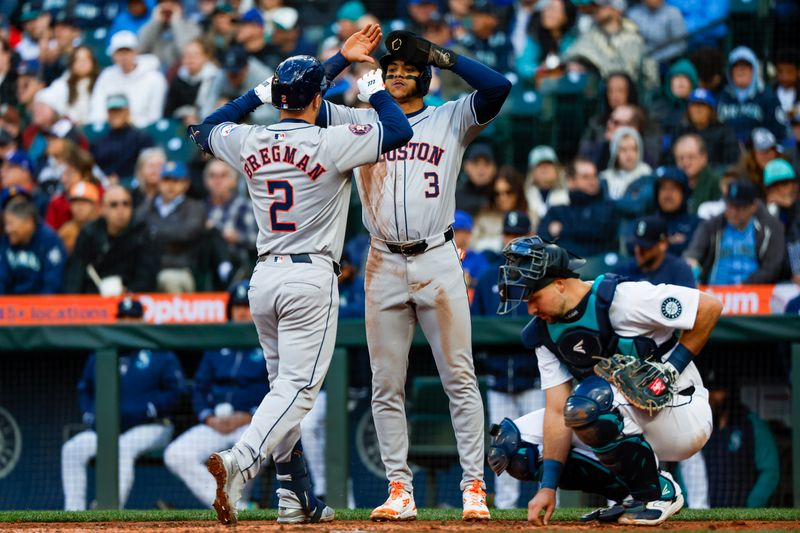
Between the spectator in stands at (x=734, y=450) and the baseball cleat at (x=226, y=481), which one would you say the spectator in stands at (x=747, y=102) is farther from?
the baseball cleat at (x=226, y=481)

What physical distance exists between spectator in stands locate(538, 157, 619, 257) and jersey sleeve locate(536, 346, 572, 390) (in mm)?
3512

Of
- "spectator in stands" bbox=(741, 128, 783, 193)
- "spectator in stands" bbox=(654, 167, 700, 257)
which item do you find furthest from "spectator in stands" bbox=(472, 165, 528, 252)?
"spectator in stands" bbox=(741, 128, 783, 193)

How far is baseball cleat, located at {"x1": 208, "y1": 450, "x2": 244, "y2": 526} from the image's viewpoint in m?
3.90

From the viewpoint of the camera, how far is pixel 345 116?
4.79m

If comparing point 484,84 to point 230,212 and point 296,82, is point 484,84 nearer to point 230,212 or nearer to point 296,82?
point 296,82

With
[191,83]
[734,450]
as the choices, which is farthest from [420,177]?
[191,83]

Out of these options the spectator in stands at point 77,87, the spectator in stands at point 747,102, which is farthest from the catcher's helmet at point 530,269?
the spectator in stands at point 77,87

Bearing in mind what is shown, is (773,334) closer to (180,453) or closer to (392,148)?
(392,148)

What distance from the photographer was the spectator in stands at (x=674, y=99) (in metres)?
8.56

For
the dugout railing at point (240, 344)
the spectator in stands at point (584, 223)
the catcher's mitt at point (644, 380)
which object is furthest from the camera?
the spectator in stands at point (584, 223)

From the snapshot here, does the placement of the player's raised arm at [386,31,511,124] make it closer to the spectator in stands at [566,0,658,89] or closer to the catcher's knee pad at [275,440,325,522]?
the catcher's knee pad at [275,440,325,522]

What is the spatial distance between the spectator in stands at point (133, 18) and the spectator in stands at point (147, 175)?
177 centimetres

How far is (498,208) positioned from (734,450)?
264 cm

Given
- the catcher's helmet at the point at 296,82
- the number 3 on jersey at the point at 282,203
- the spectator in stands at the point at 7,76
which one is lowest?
the number 3 on jersey at the point at 282,203
